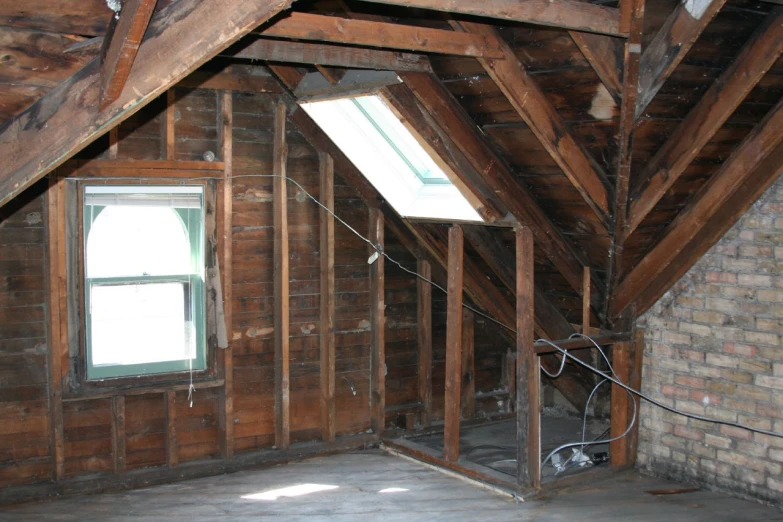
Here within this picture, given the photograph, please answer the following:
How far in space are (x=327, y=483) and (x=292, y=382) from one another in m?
0.78

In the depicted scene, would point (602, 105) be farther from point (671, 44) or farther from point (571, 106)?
point (671, 44)

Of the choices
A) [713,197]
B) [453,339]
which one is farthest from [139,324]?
[713,197]

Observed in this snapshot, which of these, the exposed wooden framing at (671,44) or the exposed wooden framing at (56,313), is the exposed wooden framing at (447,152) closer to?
the exposed wooden framing at (671,44)

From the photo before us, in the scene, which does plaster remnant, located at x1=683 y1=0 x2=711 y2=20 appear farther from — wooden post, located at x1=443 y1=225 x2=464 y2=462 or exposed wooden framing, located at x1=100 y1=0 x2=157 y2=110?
exposed wooden framing, located at x1=100 y1=0 x2=157 y2=110

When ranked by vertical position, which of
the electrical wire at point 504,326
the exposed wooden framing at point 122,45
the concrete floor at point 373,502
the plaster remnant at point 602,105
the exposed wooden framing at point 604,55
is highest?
the exposed wooden framing at point 604,55

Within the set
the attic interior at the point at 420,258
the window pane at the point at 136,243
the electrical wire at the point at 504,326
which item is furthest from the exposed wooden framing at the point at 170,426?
the electrical wire at the point at 504,326

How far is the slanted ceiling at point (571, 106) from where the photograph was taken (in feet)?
9.91

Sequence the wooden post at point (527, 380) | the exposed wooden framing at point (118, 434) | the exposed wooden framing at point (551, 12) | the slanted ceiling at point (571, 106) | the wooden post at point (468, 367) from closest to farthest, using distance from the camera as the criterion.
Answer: the exposed wooden framing at point (551, 12)
the slanted ceiling at point (571, 106)
the wooden post at point (527, 380)
the exposed wooden framing at point (118, 434)
the wooden post at point (468, 367)

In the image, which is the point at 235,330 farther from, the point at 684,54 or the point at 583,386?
the point at 684,54

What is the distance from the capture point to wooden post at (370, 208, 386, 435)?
5391 mm

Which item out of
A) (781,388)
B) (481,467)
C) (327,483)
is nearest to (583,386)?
(481,467)

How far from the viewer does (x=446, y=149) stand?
4.03 meters

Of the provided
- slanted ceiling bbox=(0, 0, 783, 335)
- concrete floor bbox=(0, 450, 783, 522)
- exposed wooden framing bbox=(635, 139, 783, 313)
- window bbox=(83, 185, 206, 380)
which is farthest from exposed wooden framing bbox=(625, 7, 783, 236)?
window bbox=(83, 185, 206, 380)

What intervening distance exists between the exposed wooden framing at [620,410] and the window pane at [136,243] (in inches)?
99.6
